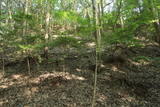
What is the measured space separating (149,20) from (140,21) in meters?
0.45

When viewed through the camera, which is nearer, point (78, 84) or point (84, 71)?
point (78, 84)

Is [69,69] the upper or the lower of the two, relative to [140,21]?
lower

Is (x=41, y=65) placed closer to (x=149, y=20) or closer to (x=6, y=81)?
(x=6, y=81)

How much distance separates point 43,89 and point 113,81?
3.62 meters

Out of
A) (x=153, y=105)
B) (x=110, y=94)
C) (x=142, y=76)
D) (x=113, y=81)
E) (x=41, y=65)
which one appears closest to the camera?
(x=153, y=105)

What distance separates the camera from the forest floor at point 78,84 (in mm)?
6430

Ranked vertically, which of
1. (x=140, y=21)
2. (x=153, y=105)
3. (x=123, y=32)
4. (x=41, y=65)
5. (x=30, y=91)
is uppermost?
(x=140, y=21)

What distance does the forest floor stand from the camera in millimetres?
6430

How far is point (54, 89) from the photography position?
7.14 metres

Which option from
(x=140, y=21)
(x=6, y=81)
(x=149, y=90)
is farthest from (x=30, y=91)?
(x=140, y=21)

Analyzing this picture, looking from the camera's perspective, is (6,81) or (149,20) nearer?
(149,20)

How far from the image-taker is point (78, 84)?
24.7ft

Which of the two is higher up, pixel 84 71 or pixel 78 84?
pixel 84 71

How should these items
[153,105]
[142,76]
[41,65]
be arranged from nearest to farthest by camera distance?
[153,105] < [142,76] < [41,65]
